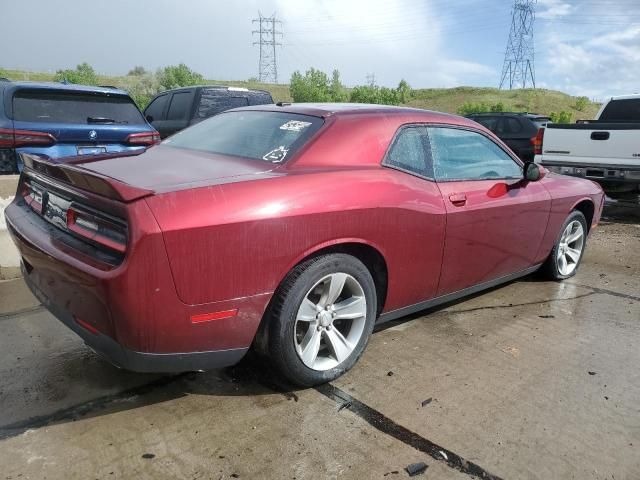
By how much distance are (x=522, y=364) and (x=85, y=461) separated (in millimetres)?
2490

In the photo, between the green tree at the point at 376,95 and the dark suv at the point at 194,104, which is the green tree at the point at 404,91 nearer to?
the green tree at the point at 376,95

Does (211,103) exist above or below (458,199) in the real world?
above

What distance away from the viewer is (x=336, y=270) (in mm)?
2850

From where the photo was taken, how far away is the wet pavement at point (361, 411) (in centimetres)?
234

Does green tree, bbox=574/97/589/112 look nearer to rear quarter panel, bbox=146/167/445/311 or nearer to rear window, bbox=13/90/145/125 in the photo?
rear window, bbox=13/90/145/125

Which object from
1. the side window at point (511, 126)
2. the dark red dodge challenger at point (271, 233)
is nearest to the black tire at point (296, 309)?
the dark red dodge challenger at point (271, 233)

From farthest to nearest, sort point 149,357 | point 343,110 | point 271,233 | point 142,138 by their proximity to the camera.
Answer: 1. point 142,138
2. point 343,110
3. point 271,233
4. point 149,357

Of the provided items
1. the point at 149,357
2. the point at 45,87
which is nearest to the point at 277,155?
the point at 149,357

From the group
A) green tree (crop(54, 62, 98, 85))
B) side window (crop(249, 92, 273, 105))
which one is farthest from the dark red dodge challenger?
green tree (crop(54, 62, 98, 85))

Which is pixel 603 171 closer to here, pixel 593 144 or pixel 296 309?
pixel 593 144

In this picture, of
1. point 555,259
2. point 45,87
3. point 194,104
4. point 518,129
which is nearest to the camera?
point 555,259

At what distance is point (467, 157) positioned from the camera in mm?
3783

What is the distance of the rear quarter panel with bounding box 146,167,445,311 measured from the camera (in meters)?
2.32

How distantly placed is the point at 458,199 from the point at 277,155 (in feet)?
4.19
